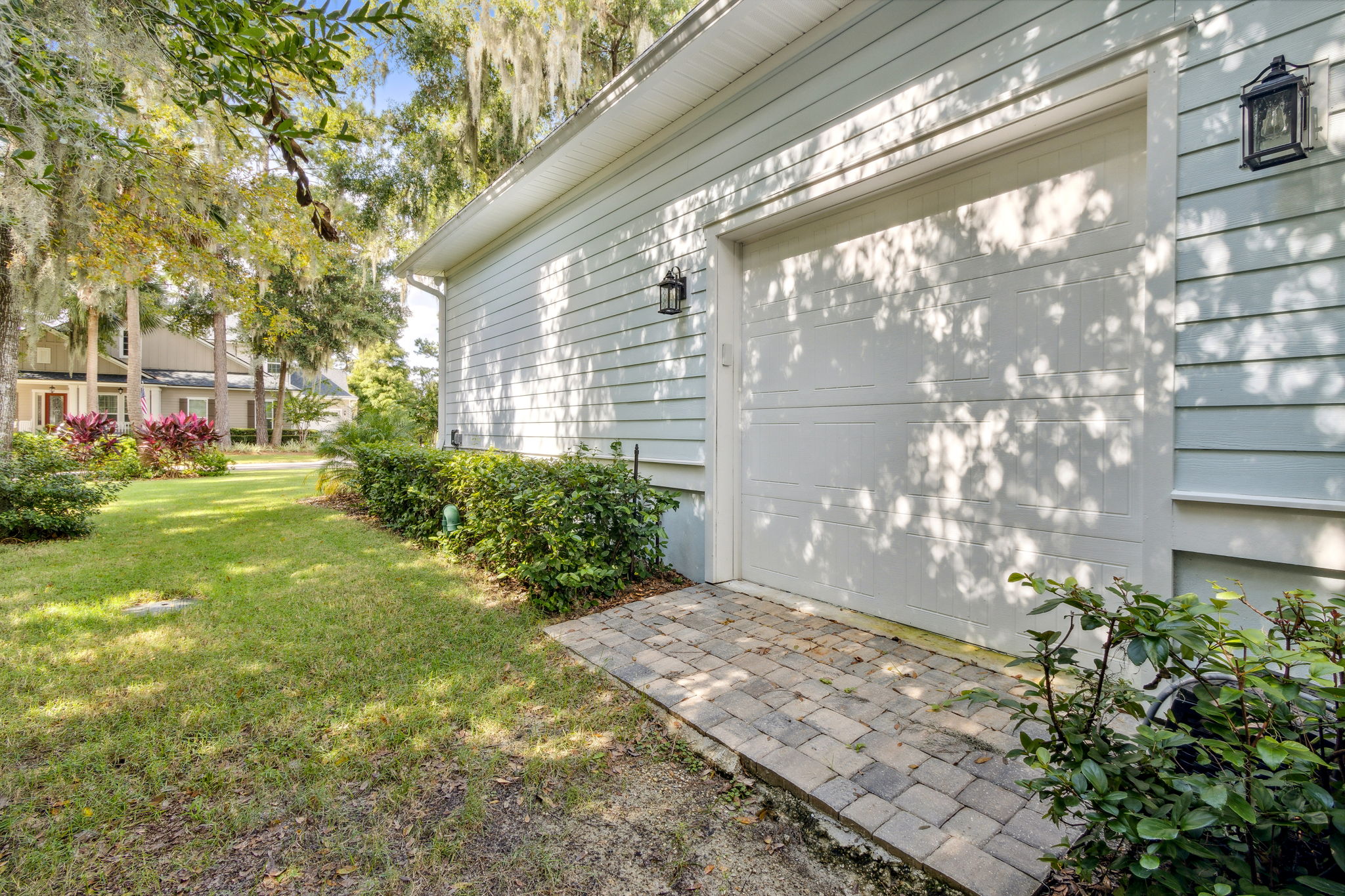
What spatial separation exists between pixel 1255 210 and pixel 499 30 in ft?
27.4

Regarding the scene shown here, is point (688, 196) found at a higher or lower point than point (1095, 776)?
higher

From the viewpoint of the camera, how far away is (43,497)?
5781 millimetres

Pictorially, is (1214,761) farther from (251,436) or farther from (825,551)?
(251,436)

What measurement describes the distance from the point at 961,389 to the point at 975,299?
444mm

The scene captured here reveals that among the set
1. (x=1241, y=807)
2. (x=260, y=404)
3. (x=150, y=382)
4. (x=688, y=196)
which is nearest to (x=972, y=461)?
(x=1241, y=807)

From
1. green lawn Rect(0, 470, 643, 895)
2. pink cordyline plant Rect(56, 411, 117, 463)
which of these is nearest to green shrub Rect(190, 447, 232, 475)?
pink cordyline plant Rect(56, 411, 117, 463)

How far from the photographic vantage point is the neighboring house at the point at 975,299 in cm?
203

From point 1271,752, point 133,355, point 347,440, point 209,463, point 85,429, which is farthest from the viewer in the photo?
point 133,355

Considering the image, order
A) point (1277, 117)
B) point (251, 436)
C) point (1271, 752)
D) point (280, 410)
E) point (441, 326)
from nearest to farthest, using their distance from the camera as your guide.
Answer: point (1271, 752) → point (1277, 117) → point (441, 326) → point (280, 410) → point (251, 436)

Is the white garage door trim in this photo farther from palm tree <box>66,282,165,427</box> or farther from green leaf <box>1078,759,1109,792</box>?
palm tree <box>66,282,165,427</box>

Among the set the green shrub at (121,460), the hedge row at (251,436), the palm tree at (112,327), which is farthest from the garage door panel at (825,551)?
the hedge row at (251,436)

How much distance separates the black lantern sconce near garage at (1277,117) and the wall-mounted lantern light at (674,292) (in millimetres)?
2983

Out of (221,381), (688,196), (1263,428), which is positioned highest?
(688,196)

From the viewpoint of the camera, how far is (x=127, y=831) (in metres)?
1.82
